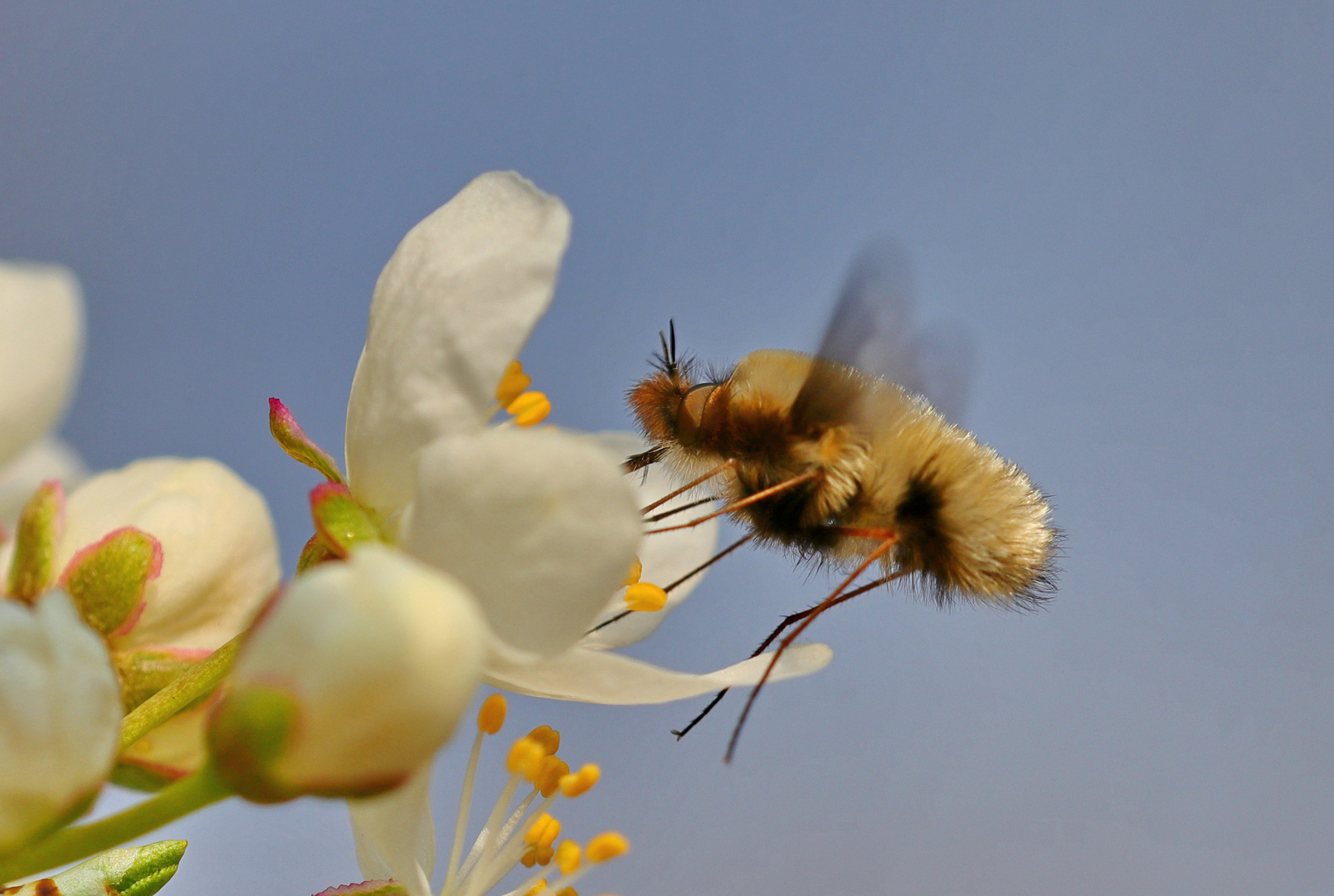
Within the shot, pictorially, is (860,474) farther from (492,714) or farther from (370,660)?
(370,660)

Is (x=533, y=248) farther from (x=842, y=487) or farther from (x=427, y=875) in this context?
Answer: (x=427, y=875)

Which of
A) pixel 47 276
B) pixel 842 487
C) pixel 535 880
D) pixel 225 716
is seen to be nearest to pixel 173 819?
pixel 225 716

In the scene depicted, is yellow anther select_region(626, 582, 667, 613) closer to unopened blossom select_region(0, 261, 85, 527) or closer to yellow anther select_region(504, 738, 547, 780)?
yellow anther select_region(504, 738, 547, 780)

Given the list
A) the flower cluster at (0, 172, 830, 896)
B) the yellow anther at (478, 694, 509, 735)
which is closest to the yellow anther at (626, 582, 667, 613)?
the flower cluster at (0, 172, 830, 896)

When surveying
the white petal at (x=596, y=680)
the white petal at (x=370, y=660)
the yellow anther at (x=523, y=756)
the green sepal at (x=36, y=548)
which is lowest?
the yellow anther at (x=523, y=756)

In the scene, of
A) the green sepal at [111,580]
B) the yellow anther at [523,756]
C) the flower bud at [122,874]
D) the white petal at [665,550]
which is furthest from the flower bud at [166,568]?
the white petal at [665,550]

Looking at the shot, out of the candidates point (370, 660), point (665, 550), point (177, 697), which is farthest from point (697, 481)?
point (370, 660)

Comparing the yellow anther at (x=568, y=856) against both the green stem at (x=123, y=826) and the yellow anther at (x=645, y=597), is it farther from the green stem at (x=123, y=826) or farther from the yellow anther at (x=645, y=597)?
the green stem at (x=123, y=826)
